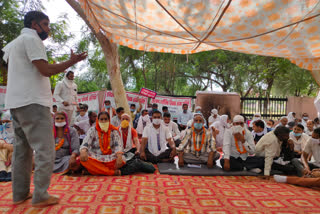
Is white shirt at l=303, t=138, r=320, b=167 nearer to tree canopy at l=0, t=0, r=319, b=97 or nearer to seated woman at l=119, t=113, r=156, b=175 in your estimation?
seated woman at l=119, t=113, r=156, b=175

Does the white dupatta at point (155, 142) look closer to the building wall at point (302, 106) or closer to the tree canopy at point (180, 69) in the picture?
the tree canopy at point (180, 69)

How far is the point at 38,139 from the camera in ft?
6.81

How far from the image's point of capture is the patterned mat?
2.33 m

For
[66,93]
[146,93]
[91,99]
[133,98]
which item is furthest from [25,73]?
Answer: [91,99]

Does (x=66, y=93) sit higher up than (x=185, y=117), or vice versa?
(x=66, y=93)

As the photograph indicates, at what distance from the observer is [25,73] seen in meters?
2.08

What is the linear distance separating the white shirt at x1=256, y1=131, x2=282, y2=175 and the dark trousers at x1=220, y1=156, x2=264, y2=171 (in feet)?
0.44

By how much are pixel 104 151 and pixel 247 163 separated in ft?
8.46

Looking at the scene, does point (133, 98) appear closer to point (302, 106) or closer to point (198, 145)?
point (198, 145)

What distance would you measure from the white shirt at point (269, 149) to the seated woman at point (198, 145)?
0.82 meters

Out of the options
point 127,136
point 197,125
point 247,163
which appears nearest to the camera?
point 247,163

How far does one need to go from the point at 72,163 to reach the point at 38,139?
1643 mm

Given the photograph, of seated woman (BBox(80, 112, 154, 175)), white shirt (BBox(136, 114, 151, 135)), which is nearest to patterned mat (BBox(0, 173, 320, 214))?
seated woman (BBox(80, 112, 154, 175))

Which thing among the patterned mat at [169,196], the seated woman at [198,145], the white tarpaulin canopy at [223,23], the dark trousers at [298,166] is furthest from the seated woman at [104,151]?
the dark trousers at [298,166]
